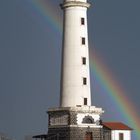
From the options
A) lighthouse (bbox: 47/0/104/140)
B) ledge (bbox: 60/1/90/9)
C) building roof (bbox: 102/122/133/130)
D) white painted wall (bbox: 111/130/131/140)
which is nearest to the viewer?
lighthouse (bbox: 47/0/104/140)

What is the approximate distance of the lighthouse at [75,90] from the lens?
71.6 metres

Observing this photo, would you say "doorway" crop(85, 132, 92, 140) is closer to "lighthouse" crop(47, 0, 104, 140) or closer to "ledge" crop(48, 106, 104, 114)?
"lighthouse" crop(47, 0, 104, 140)

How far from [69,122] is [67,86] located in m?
4.38

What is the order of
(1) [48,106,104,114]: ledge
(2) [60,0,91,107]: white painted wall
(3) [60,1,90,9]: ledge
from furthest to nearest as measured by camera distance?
(3) [60,1,90,9]: ledge → (2) [60,0,91,107]: white painted wall → (1) [48,106,104,114]: ledge

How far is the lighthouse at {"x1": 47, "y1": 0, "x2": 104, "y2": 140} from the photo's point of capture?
235ft

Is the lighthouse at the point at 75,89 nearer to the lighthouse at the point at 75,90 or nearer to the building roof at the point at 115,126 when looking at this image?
the lighthouse at the point at 75,90

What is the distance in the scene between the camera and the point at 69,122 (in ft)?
234

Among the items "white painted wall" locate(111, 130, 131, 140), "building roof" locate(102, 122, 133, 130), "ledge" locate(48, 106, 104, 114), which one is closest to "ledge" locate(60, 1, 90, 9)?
"ledge" locate(48, 106, 104, 114)

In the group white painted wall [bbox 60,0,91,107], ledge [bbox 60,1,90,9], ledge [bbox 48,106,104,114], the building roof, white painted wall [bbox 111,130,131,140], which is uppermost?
ledge [bbox 60,1,90,9]

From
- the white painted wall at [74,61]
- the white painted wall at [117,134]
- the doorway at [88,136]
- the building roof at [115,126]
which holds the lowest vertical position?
the doorway at [88,136]

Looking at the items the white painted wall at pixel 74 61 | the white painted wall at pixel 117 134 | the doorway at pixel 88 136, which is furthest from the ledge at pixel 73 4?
the white painted wall at pixel 117 134

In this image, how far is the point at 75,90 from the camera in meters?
72.3

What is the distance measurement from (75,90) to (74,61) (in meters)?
3.52

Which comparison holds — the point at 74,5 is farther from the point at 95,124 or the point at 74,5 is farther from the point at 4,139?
the point at 4,139
